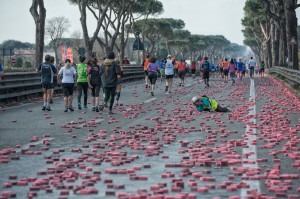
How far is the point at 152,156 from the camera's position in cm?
1159

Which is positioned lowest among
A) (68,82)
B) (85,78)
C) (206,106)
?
(206,106)

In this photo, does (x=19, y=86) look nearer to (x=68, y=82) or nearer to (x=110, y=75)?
(x=68, y=82)

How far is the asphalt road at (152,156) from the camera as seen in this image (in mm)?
8422

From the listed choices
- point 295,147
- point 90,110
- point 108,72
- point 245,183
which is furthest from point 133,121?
point 245,183

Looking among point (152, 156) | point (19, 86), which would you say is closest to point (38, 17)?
point (19, 86)

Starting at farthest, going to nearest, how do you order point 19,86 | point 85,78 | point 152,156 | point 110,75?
point 19,86
point 85,78
point 110,75
point 152,156

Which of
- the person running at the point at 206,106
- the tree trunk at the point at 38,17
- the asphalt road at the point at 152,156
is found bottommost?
the asphalt road at the point at 152,156

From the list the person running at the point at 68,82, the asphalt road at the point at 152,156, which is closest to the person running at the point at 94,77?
the person running at the point at 68,82

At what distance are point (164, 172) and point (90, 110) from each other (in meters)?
13.8

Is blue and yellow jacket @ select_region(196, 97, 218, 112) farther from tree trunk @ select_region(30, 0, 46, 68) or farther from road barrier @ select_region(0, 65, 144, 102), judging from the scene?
tree trunk @ select_region(30, 0, 46, 68)

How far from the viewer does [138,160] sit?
1112cm

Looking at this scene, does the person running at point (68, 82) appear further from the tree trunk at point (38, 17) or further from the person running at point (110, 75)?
the tree trunk at point (38, 17)

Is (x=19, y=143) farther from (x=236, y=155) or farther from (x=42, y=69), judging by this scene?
(x=42, y=69)

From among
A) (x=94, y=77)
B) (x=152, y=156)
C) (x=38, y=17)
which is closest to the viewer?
(x=152, y=156)
